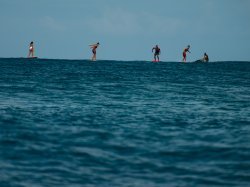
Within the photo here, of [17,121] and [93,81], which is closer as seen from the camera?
[17,121]

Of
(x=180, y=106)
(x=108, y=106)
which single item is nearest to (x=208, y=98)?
(x=180, y=106)

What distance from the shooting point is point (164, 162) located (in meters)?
7.73

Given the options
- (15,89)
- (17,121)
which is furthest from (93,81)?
(17,121)

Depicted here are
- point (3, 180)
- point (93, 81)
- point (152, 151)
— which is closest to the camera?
point (3, 180)

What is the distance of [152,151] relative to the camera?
842 cm

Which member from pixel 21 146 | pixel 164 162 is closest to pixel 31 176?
pixel 21 146

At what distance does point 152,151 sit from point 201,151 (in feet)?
3.77

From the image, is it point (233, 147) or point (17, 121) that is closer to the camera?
point (233, 147)

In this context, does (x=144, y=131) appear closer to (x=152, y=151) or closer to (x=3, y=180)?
(x=152, y=151)

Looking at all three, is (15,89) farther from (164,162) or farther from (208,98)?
(164,162)

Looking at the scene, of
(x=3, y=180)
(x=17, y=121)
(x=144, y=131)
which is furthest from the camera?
(x=17, y=121)

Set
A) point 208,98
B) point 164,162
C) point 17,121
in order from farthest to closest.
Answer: point 208,98 < point 17,121 < point 164,162

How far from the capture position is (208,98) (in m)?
17.2

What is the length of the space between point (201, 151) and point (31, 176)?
3942 mm
